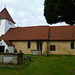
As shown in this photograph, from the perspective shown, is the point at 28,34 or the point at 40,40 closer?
the point at 40,40

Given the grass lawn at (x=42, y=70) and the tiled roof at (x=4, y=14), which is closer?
the grass lawn at (x=42, y=70)

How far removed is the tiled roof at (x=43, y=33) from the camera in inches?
960

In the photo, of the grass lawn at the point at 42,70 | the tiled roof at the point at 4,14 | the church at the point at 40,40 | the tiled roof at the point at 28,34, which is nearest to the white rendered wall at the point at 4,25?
the church at the point at 40,40

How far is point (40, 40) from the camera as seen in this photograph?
971 inches

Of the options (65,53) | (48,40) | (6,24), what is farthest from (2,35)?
(65,53)

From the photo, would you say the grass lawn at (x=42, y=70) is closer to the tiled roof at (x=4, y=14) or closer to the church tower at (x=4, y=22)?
the church tower at (x=4, y=22)

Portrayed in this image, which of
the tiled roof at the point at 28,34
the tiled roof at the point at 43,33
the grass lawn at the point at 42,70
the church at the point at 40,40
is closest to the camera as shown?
the grass lawn at the point at 42,70

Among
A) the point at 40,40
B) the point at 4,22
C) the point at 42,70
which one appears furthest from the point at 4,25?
the point at 42,70

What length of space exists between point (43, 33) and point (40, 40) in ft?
7.59

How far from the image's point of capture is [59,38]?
2386 centimetres

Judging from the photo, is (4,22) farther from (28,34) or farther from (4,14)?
(28,34)

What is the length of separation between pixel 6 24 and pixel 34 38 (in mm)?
10264

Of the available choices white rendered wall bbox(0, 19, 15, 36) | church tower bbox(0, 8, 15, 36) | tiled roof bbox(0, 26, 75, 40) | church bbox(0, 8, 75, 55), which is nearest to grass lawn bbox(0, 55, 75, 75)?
church bbox(0, 8, 75, 55)

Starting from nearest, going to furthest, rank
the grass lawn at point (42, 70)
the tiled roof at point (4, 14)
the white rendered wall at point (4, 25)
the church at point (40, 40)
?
1. the grass lawn at point (42, 70)
2. the church at point (40, 40)
3. the white rendered wall at point (4, 25)
4. the tiled roof at point (4, 14)
